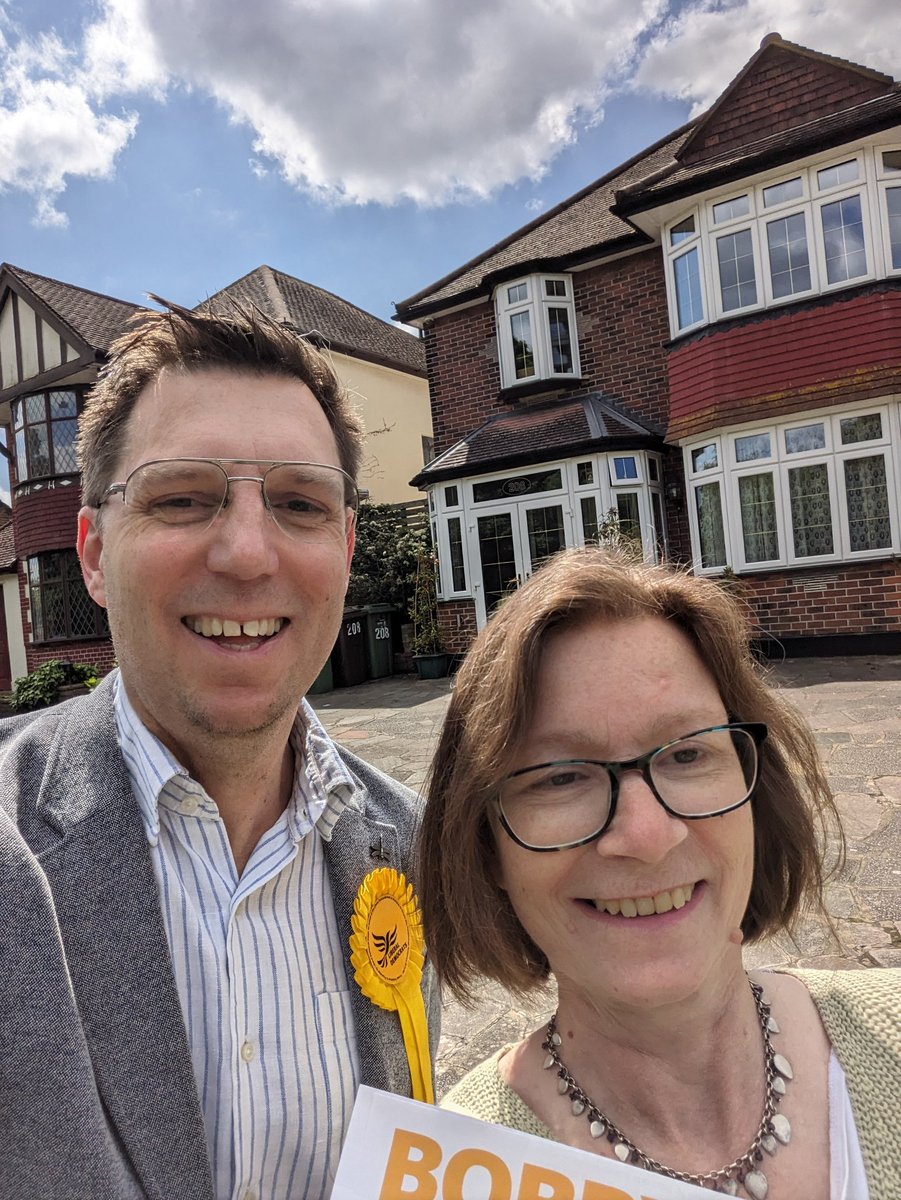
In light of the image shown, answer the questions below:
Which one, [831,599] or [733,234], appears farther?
[733,234]

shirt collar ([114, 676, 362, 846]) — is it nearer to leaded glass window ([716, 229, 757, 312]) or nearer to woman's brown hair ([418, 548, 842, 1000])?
woman's brown hair ([418, 548, 842, 1000])

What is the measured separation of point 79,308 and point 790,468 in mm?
16003

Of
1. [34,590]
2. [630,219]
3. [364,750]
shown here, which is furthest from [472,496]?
[34,590]

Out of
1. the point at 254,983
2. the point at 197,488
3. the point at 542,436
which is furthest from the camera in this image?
the point at 542,436

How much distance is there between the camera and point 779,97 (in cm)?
1073

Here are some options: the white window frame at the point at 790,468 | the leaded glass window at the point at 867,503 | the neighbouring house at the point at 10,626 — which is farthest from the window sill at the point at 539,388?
the neighbouring house at the point at 10,626

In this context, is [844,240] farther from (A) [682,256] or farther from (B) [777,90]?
(B) [777,90]

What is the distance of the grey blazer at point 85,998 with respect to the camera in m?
1.04

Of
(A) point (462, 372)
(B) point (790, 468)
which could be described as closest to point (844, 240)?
(B) point (790, 468)

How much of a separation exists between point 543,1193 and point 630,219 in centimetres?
1268

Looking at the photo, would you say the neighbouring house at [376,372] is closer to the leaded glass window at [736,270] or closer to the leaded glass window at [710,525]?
the leaded glass window at [710,525]

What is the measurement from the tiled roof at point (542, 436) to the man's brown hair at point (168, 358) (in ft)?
34.4

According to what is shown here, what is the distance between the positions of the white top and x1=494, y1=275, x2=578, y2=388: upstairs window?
1270cm

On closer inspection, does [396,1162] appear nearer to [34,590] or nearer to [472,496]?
[472,496]
